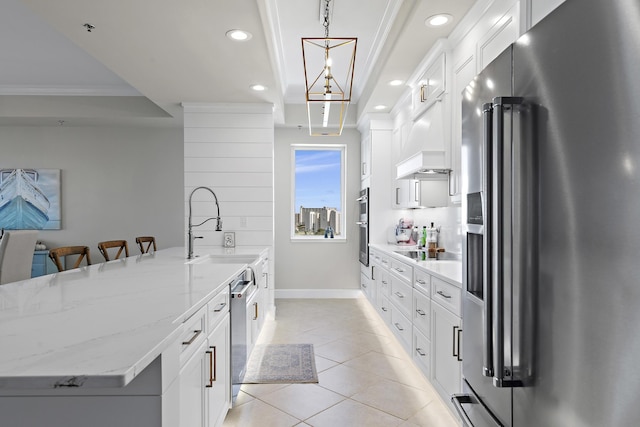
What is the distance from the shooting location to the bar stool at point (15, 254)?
3.08m

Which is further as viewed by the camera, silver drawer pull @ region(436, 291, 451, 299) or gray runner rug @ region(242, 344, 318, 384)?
gray runner rug @ region(242, 344, 318, 384)

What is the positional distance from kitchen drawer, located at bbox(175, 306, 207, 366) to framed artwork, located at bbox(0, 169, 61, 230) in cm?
519

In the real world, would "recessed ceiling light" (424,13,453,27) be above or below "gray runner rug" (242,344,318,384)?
above

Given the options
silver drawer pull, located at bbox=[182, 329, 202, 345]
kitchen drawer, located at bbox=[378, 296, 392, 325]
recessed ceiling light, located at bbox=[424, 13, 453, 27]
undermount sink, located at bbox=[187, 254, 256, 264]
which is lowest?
kitchen drawer, located at bbox=[378, 296, 392, 325]

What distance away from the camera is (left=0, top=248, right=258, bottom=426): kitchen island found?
825 millimetres

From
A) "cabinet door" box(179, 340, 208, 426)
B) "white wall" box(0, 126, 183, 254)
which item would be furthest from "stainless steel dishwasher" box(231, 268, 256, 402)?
"white wall" box(0, 126, 183, 254)

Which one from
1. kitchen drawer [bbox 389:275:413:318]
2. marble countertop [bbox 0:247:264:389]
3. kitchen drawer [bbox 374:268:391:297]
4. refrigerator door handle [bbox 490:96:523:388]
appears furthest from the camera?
kitchen drawer [bbox 374:268:391:297]

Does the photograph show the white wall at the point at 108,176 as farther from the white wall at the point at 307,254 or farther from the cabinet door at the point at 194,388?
the cabinet door at the point at 194,388

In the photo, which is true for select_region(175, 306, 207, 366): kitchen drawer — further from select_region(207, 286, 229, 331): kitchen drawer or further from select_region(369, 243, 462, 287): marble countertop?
select_region(369, 243, 462, 287): marble countertop

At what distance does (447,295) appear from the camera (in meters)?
2.17

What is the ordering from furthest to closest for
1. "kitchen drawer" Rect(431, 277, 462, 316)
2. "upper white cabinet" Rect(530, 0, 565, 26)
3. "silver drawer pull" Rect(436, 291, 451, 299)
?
"silver drawer pull" Rect(436, 291, 451, 299) < "kitchen drawer" Rect(431, 277, 462, 316) < "upper white cabinet" Rect(530, 0, 565, 26)

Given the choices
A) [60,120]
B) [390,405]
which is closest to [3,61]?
[60,120]

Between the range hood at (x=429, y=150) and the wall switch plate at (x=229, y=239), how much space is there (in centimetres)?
209

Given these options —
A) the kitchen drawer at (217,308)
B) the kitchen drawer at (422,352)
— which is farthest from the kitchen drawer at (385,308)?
the kitchen drawer at (217,308)
